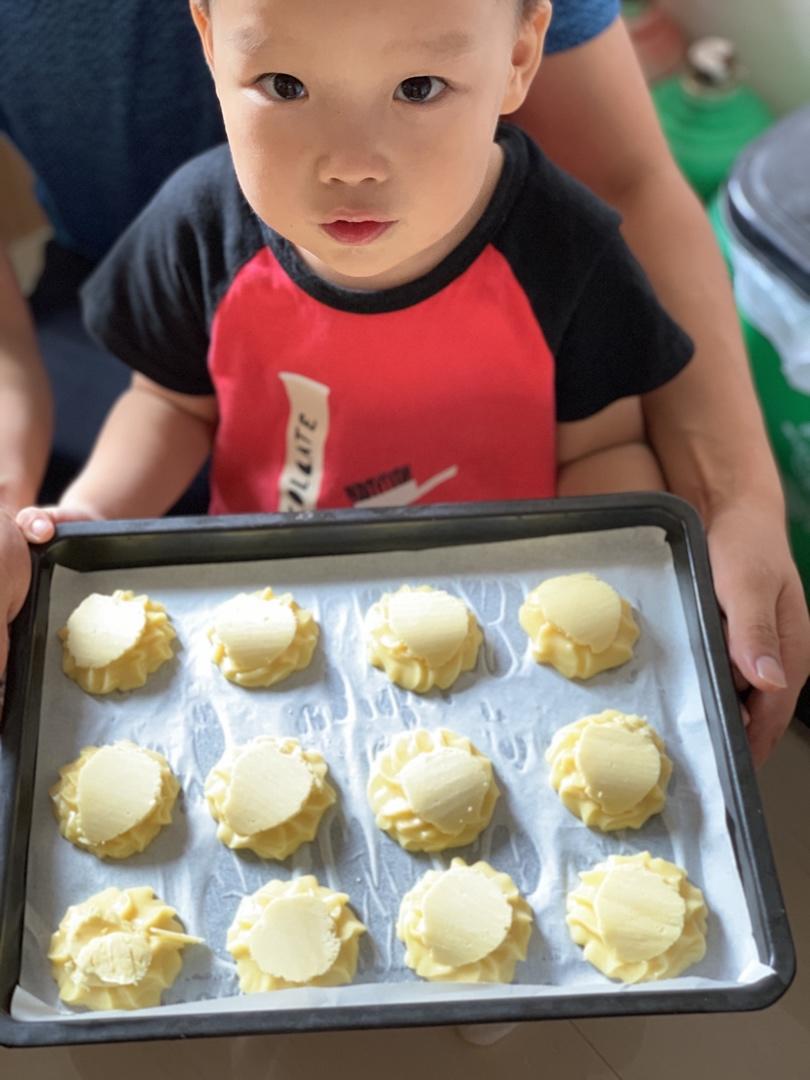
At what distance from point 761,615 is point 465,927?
31cm

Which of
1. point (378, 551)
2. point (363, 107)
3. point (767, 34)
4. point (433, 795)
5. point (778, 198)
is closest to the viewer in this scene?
point (363, 107)

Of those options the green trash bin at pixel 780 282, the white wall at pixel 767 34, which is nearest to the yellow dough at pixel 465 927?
the green trash bin at pixel 780 282

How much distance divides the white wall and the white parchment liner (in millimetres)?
974

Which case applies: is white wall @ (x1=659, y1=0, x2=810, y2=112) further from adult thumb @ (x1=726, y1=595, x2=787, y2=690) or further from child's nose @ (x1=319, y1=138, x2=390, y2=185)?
child's nose @ (x1=319, y1=138, x2=390, y2=185)

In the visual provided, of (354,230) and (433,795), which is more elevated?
(354,230)

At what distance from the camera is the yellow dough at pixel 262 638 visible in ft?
2.70

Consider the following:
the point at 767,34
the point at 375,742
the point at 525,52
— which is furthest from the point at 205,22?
the point at 767,34

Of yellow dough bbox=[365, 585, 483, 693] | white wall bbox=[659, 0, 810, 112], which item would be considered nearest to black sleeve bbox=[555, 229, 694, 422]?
yellow dough bbox=[365, 585, 483, 693]

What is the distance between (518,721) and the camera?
2.72 feet

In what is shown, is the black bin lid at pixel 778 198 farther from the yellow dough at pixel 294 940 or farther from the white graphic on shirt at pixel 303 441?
the yellow dough at pixel 294 940

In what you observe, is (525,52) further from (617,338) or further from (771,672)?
(771,672)

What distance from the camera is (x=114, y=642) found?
2.69ft

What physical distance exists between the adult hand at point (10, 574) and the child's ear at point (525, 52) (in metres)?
0.43

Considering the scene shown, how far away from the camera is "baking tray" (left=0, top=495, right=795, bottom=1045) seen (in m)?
0.68
